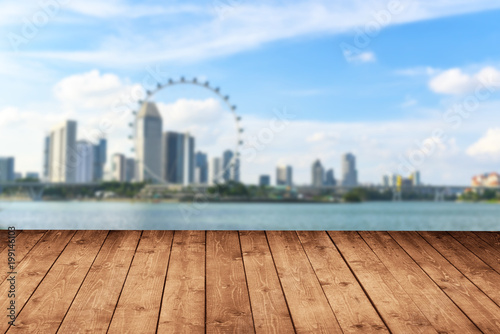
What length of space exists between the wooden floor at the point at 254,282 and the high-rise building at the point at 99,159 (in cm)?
1360

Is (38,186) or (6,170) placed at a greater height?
(6,170)

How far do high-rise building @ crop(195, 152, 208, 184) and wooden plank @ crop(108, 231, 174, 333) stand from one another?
45.9 ft

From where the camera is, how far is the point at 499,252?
2127 millimetres

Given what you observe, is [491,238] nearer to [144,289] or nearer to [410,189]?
[144,289]

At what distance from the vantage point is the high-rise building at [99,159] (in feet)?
50.9

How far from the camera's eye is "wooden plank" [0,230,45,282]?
5.92ft

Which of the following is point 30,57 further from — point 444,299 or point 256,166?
point 444,299

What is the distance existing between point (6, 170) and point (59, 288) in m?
14.1

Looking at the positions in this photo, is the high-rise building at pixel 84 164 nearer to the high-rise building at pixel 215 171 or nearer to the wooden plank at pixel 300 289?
the high-rise building at pixel 215 171

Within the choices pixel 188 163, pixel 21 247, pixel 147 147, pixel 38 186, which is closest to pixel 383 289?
pixel 21 247

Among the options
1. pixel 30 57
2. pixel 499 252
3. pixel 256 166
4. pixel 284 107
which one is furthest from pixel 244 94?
pixel 499 252

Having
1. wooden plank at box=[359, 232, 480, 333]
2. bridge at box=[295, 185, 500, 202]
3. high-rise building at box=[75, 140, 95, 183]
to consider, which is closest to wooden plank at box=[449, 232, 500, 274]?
wooden plank at box=[359, 232, 480, 333]

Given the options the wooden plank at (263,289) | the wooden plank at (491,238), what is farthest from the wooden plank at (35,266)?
the wooden plank at (491,238)

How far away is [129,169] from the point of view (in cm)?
1817
